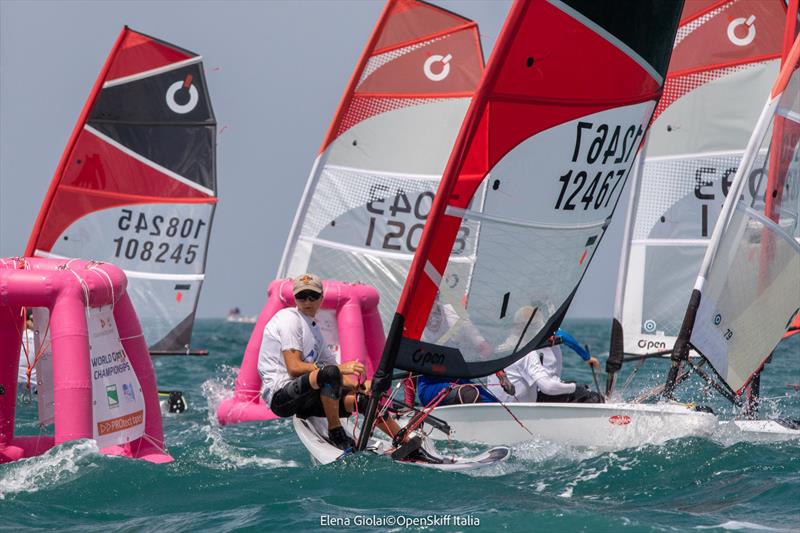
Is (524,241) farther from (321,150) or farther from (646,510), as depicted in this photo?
(321,150)

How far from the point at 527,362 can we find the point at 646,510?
3.20 metres

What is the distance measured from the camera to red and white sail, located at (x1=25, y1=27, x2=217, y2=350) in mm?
12828

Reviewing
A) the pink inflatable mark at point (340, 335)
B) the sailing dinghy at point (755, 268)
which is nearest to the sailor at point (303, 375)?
the sailing dinghy at point (755, 268)

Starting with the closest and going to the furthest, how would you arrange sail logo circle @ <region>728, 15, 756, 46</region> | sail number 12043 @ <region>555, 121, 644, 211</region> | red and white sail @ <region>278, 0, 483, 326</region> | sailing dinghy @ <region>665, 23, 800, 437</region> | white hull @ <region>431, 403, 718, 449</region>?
sail number 12043 @ <region>555, 121, 644, 211</region>
white hull @ <region>431, 403, 718, 449</region>
sailing dinghy @ <region>665, 23, 800, 437</region>
sail logo circle @ <region>728, 15, 756, 46</region>
red and white sail @ <region>278, 0, 483, 326</region>

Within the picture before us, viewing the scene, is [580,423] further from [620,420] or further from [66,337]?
[66,337]

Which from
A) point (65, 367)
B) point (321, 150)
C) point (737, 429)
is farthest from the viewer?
point (321, 150)

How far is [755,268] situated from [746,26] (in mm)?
4166

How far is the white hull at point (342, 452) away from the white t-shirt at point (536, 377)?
1.75m

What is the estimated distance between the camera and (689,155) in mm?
11875

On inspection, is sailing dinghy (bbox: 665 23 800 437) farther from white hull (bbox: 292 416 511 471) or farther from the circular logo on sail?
the circular logo on sail

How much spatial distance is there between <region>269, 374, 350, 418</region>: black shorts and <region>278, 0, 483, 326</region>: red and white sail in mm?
6025

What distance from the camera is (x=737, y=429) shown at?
797 centimetres

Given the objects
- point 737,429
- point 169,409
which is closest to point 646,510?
point 737,429

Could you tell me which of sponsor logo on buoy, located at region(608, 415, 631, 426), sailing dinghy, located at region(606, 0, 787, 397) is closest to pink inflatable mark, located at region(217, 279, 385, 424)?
sailing dinghy, located at region(606, 0, 787, 397)
